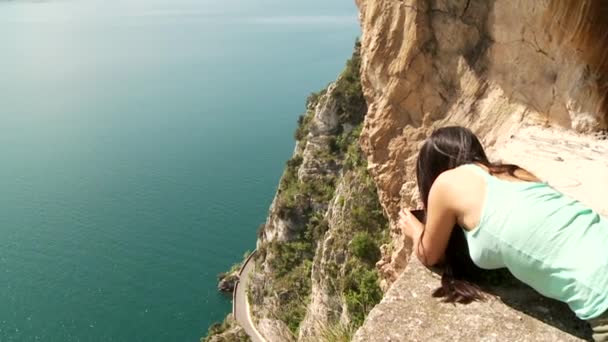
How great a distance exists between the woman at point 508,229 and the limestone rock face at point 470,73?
2.95 metres

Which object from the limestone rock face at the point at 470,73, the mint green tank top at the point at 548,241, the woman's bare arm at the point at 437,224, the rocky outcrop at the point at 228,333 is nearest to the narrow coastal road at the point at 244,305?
the rocky outcrop at the point at 228,333

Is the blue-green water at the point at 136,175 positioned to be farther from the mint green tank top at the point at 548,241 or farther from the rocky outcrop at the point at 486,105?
the mint green tank top at the point at 548,241

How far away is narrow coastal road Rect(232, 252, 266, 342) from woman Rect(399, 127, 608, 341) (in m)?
28.3

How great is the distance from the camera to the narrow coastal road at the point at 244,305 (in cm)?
3116

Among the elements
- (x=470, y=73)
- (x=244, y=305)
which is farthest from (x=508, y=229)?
(x=244, y=305)

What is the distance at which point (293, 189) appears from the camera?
32.2 metres

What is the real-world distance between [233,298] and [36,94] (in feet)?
164

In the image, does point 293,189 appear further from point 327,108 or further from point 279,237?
point 327,108

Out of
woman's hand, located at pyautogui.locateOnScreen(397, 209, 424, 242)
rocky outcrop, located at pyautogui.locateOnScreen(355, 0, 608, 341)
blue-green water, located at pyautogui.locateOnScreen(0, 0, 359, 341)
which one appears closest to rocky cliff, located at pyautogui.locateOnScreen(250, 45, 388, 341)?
blue-green water, located at pyautogui.locateOnScreen(0, 0, 359, 341)

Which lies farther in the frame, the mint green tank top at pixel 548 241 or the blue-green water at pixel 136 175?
the blue-green water at pixel 136 175

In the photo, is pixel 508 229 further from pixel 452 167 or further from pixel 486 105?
pixel 486 105

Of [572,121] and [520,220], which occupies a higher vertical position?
[520,220]

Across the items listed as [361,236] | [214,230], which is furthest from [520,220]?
[214,230]

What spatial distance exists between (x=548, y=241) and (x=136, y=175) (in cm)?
5095
